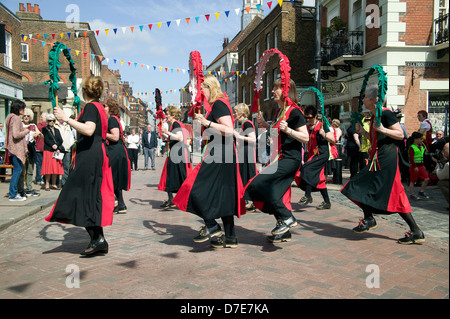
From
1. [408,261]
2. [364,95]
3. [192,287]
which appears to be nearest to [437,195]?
[364,95]

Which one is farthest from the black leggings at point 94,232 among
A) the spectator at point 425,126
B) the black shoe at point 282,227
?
the spectator at point 425,126

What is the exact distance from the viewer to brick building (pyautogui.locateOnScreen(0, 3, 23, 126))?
689 inches

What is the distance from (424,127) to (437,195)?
166cm

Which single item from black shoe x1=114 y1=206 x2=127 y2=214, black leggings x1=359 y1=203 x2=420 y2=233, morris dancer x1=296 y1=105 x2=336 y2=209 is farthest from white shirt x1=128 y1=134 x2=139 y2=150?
black leggings x1=359 y1=203 x2=420 y2=233

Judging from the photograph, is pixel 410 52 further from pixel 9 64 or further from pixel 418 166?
pixel 9 64

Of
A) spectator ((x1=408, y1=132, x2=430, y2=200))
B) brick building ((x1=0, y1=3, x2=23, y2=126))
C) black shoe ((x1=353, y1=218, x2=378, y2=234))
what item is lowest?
black shoe ((x1=353, y1=218, x2=378, y2=234))

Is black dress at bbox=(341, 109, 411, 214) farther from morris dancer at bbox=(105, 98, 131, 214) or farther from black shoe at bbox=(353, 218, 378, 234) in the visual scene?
morris dancer at bbox=(105, 98, 131, 214)

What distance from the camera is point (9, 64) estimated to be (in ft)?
61.1

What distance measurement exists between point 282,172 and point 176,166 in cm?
340

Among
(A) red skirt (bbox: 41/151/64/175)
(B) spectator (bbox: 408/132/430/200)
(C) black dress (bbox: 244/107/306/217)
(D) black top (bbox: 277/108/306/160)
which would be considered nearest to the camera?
(C) black dress (bbox: 244/107/306/217)

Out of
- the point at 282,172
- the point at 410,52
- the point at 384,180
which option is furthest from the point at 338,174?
the point at 282,172

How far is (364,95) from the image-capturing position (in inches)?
209

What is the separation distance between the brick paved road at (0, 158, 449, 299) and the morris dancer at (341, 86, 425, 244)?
0.41 metres
